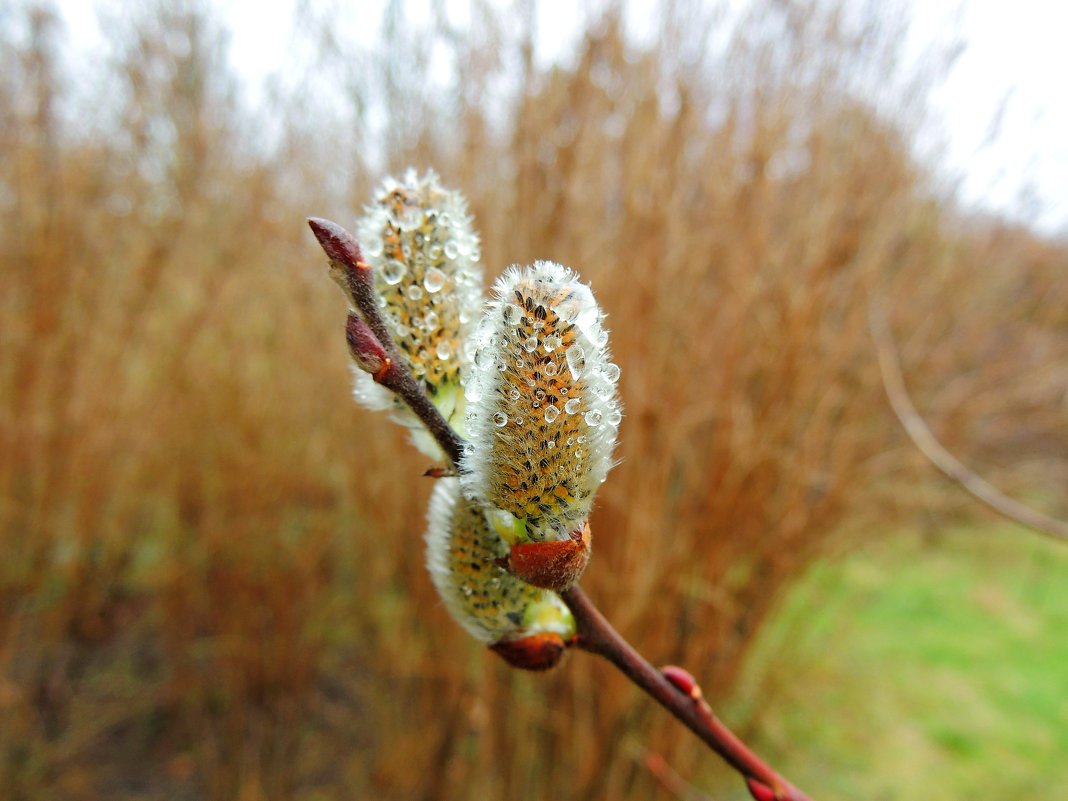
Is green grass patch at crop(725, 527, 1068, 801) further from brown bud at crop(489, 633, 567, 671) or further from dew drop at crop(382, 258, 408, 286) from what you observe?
dew drop at crop(382, 258, 408, 286)

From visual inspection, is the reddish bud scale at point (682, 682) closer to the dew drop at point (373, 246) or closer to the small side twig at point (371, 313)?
the small side twig at point (371, 313)

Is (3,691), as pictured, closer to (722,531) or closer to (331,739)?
(331,739)

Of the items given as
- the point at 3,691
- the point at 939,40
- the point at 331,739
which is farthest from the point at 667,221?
the point at 3,691

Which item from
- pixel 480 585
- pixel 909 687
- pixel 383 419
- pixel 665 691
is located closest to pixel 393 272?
pixel 480 585

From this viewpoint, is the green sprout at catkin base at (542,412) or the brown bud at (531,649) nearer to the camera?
the green sprout at catkin base at (542,412)

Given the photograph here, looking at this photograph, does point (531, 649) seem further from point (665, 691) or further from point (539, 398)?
point (539, 398)

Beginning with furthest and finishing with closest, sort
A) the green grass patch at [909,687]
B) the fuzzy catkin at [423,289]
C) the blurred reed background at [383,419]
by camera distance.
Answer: the green grass patch at [909,687], the blurred reed background at [383,419], the fuzzy catkin at [423,289]

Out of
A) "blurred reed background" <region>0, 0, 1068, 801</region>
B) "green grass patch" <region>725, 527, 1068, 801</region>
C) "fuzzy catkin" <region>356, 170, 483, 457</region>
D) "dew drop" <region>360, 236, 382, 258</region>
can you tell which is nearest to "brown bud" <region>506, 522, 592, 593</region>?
"fuzzy catkin" <region>356, 170, 483, 457</region>

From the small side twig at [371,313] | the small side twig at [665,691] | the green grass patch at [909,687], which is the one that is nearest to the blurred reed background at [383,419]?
the green grass patch at [909,687]
